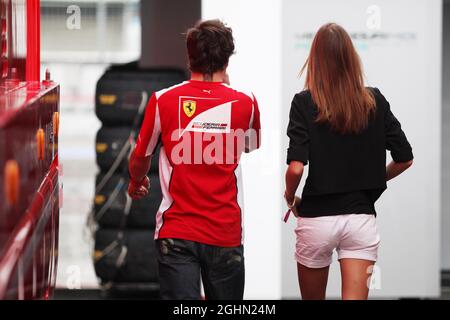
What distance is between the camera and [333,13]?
17.4 ft

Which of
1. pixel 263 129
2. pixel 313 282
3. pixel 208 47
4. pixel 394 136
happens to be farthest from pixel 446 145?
pixel 208 47

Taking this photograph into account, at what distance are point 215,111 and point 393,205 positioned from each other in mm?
2631

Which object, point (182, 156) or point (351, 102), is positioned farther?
point (351, 102)

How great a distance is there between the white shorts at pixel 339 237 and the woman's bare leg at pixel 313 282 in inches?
1.3

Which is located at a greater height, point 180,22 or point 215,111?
point 180,22

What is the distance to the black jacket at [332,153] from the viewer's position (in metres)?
3.04

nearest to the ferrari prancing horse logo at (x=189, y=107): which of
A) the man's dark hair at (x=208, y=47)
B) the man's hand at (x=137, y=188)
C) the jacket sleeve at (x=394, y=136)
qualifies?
the man's dark hair at (x=208, y=47)

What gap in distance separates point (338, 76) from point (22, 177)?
1558mm

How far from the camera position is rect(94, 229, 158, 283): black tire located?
6078 mm

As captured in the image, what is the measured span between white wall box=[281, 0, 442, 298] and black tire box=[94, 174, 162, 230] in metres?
1.46

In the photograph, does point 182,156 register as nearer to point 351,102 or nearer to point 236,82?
point 351,102

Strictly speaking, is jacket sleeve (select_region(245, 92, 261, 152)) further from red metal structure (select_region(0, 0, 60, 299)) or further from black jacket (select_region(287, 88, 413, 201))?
red metal structure (select_region(0, 0, 60, 299))

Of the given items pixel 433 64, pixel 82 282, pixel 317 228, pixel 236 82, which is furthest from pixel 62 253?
pixel 317 228

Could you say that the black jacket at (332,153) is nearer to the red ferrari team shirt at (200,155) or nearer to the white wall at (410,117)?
the red ferrari team shirt at (200,155)
